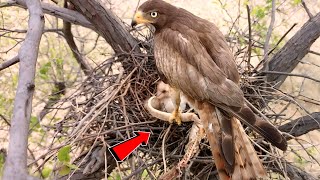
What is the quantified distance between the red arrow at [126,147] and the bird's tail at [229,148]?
39 cm

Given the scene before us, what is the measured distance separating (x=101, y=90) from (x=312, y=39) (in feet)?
4.54

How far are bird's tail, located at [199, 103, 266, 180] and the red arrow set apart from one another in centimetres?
39

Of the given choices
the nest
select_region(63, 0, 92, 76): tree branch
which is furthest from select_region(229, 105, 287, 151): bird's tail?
select_region(63, 0, 92, 76): tree branch

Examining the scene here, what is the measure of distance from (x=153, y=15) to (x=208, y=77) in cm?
58

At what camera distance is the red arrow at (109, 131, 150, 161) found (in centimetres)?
276

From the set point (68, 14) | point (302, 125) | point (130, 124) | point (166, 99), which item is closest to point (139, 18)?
point (166, 99)

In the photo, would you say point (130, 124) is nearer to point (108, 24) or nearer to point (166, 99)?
point (166, 99)

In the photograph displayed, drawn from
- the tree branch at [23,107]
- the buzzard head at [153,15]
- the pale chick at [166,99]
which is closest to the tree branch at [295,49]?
the pale chick at [166,99]

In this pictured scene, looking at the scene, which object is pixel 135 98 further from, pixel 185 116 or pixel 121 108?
pixel 185 116

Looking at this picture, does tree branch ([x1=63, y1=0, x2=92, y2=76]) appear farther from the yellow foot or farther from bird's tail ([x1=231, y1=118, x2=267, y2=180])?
bird's tail ([x1=231, y1=118, x2=267, y2=180])

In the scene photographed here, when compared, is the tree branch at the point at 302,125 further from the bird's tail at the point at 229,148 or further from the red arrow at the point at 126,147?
the red arrow at the point at 126,147

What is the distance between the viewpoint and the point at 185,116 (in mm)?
2844

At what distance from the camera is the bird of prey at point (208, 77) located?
2396 millimetres

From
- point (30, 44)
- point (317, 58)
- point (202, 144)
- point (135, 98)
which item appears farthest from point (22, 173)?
point (317, 58)
